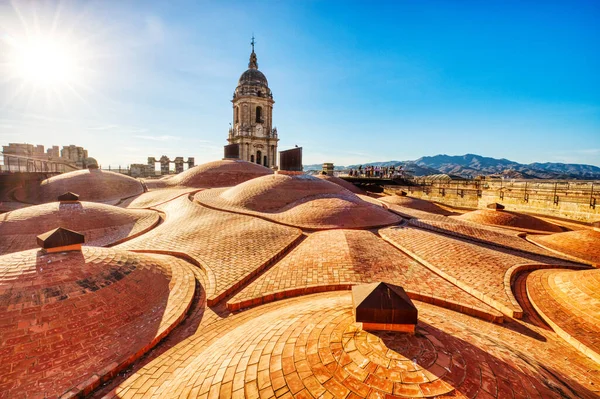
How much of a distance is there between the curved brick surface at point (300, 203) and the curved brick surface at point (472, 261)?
2129 mm

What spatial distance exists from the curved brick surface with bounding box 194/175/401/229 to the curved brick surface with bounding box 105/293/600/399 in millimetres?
8055

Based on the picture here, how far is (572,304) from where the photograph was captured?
6426 millimetres

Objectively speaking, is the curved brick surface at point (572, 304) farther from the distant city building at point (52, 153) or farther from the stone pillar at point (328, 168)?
the distant city building at point (52, 153)

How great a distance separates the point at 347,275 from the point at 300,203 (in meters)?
7.97

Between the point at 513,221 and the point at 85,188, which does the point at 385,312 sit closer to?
the point at 513,221

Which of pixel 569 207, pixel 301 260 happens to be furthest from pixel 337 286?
pixel 569 207

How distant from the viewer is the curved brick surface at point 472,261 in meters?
6.76

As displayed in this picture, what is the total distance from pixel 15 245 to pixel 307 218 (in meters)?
11.5

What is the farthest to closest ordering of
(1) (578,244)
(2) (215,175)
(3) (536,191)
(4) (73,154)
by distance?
(4) (73,154) < (2) (215,175) < (3) (536,191) < (1) (578,244)

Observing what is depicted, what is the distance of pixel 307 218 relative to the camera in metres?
12.8

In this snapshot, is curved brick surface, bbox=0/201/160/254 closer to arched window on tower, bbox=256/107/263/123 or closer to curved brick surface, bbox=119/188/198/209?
curved brick surface, bbox=119/188/198/209

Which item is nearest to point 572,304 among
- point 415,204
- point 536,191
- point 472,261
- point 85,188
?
point 472,261

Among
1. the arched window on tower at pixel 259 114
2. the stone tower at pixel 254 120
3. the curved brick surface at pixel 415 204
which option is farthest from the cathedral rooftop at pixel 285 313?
the arched window on tower at pixel 259 114

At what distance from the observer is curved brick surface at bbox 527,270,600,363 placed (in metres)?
5.45
